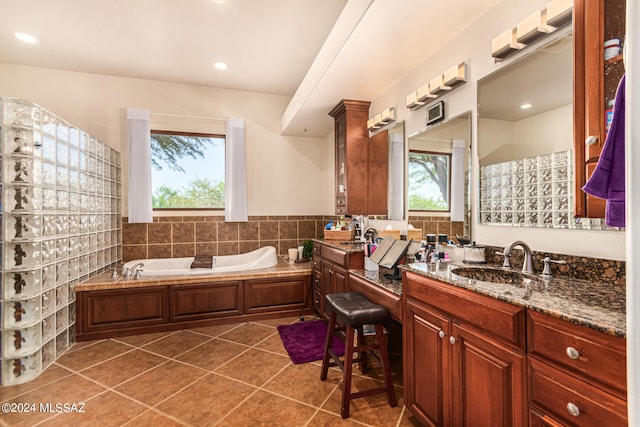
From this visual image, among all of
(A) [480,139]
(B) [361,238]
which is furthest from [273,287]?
(A) [480,139]

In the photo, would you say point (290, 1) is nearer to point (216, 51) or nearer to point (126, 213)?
point (216, 51)

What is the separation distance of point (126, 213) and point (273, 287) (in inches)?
90.3

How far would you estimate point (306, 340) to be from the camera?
10.2ft

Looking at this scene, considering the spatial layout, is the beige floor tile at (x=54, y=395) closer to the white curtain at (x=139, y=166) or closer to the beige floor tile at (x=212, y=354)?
the beige floor tile at (x=212, y=354)

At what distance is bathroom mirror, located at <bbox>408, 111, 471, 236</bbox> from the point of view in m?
2.13

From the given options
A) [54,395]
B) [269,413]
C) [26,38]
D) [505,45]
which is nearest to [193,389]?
[269,413]

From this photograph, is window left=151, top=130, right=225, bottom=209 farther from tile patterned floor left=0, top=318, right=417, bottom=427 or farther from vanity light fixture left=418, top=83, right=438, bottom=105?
vanity light fixture left=418, top=83, right=438, bottom=105

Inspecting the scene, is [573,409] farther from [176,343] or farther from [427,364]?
[176,343]

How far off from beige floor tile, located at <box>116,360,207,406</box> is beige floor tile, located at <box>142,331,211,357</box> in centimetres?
27

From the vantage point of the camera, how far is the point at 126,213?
4238 mm

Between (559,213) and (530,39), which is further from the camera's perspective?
(530,39)

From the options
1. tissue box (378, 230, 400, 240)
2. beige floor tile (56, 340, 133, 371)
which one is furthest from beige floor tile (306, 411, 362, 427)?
beige floor tile (56, 340, 133, 371)

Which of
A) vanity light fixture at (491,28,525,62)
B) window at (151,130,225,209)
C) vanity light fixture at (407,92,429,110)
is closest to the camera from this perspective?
vanity light fixture at (491,28,525,62)

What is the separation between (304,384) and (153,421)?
39.3 inches
